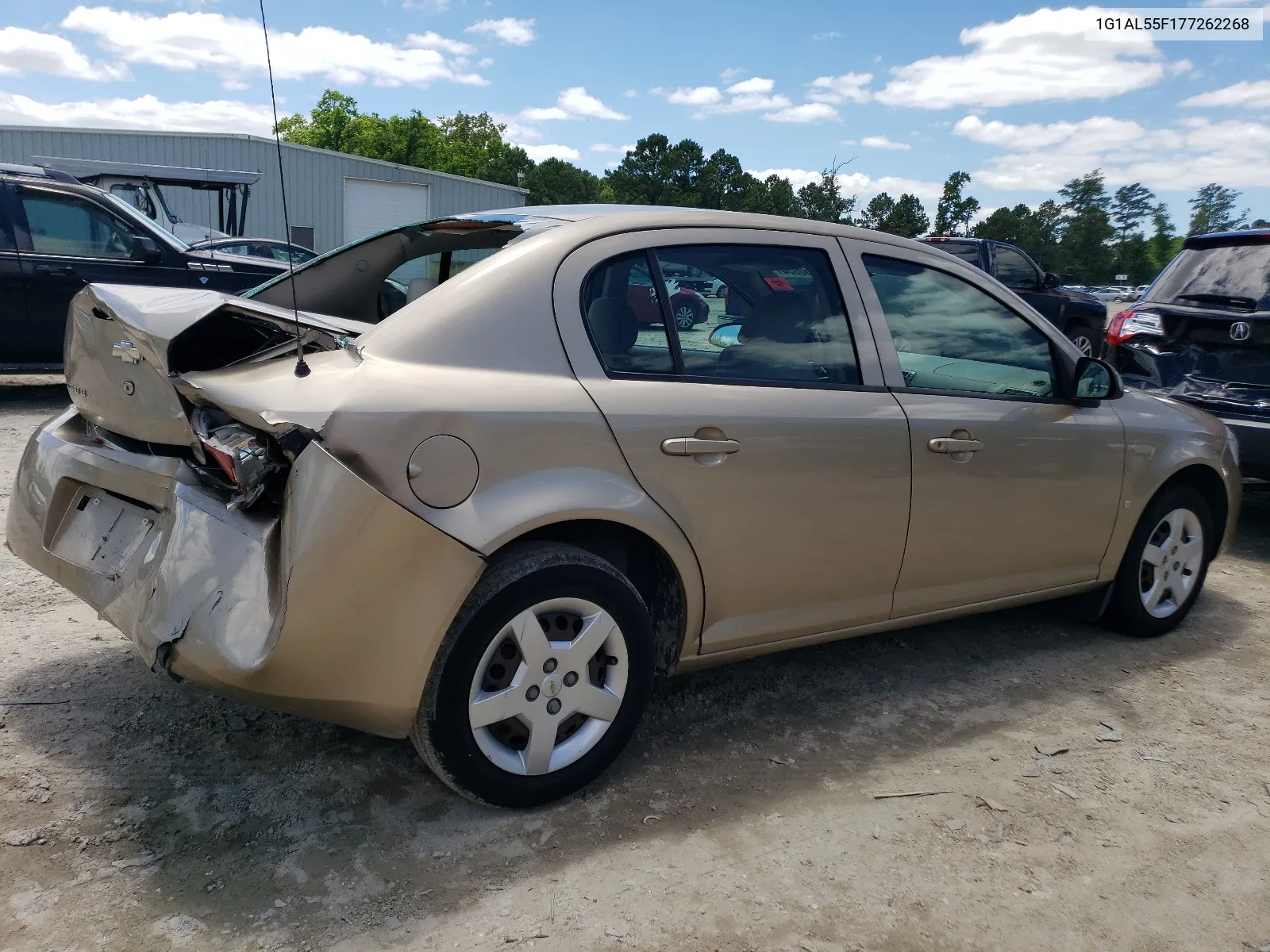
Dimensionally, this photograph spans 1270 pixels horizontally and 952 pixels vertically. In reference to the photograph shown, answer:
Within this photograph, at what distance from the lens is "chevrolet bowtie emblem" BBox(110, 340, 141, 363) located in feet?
8.65

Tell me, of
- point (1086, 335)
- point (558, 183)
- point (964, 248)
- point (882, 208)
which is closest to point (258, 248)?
point (964, 248)

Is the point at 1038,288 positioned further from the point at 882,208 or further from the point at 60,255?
the point at 882,208

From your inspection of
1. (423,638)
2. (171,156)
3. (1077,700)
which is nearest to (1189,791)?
(1077,700)

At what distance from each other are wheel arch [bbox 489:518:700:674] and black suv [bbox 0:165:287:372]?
692 centimetres

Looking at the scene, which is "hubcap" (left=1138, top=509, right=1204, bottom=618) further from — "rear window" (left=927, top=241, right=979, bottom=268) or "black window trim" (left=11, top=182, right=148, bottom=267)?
"rear window" (left=927, top=241, right=979, bottom=268)

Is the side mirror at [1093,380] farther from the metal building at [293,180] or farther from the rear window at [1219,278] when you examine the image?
the metal building at [293,180]

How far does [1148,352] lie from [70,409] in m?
5.75

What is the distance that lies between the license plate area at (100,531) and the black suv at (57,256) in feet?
20.1

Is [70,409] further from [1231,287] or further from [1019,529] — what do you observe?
[1231,287]

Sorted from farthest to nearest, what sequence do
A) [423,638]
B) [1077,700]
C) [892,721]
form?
[1077,700]
[892,721]
[423,638]

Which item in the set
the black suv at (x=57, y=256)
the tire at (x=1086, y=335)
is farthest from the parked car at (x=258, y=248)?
the tire at (x=1086, y=335)

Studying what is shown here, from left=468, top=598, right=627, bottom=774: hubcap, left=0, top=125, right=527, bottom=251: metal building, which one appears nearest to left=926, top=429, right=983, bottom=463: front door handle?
left=468, top=598, right=627, bottom=774: hubcap

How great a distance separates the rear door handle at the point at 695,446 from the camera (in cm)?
275

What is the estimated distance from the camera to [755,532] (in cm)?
295
